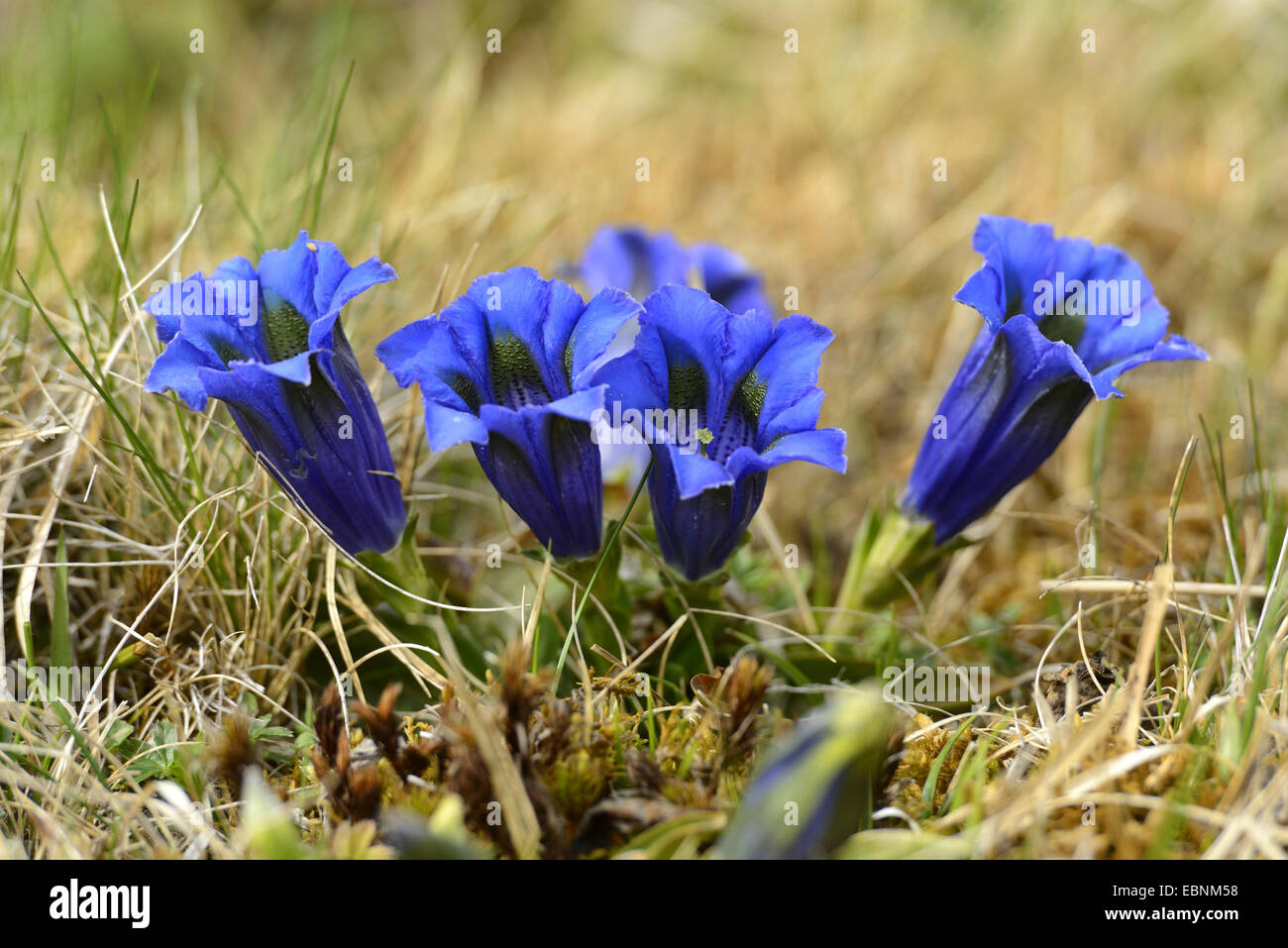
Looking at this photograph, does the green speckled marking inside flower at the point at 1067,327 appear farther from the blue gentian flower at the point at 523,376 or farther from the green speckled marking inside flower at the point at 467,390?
the green speckled marking inside flower at the point at 467,390

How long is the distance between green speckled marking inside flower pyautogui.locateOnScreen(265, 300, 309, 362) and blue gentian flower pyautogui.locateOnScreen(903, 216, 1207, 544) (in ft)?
3.87

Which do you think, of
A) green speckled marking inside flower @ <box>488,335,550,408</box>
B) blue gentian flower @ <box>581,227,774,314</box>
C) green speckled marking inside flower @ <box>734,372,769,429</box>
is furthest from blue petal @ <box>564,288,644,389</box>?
blue gentian flower @ <box>581,227,774,314</box>

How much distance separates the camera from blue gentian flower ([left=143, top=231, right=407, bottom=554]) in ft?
5.58

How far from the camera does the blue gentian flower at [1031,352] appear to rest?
1.94m

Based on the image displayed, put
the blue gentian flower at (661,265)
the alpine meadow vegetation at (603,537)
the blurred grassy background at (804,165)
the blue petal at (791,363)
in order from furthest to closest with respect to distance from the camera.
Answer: the blurred grassy background at (804,165) → the blue gentian flower at (661,265) → the blue petal at (791,363) → the alpine meadow vegetation at (603,537)

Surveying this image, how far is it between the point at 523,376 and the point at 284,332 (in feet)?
Answer: 1.38

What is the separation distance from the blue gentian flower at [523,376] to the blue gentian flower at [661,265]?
1011mm

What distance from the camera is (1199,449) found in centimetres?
313

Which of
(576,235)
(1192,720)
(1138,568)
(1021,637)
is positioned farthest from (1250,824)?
(576,235)

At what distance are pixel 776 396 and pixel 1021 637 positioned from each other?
118 centimetres

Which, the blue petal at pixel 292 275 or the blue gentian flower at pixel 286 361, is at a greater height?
the blue petal at pixel 292 275

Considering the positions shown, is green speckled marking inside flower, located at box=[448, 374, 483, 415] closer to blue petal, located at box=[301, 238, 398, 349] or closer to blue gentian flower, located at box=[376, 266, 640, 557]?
blue gentian flower, located at box=[376, 266, 640, 557]

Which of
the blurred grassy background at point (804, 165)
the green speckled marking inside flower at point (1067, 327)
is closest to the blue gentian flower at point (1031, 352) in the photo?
the green speckled marking inside flower at point (1067, 327)
